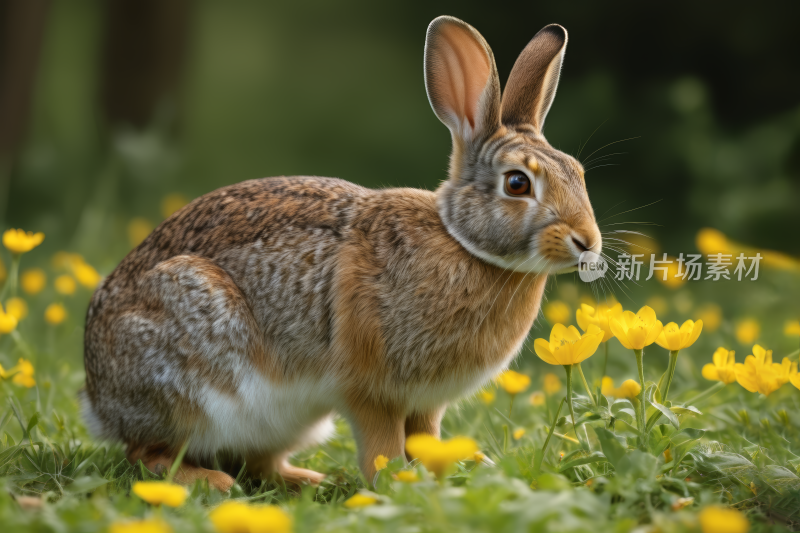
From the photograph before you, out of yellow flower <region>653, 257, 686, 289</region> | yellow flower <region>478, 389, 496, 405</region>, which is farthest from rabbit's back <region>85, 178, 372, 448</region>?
yellow flower <region>653, 257, 686, 289</region>

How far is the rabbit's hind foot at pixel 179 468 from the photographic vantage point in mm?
3760

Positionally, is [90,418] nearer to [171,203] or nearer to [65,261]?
[65,261]

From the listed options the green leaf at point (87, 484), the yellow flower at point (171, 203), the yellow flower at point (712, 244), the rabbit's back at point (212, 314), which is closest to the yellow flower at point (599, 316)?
the rabbit's back at point (212, 314)

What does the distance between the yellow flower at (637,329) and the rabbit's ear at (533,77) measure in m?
1.24

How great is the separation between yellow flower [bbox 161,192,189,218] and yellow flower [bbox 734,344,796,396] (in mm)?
5904

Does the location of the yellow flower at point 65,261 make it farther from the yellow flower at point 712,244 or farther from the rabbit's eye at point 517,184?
the yellow flower at point 712,244

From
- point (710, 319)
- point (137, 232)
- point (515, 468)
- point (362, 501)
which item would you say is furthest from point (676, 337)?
point (137, 232)

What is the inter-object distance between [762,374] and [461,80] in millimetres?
1926

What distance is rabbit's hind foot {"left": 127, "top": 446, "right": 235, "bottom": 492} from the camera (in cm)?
376

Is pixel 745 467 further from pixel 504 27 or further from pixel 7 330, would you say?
pixel 504 27

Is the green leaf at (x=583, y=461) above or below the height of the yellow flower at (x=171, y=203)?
below

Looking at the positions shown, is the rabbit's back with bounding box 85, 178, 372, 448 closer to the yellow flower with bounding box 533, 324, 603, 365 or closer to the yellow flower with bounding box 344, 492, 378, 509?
the yellow flower with bounding box 533, 324, 603, 365

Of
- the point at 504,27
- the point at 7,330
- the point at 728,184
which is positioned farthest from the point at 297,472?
the point at 504,27

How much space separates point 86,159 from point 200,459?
20.0ft
